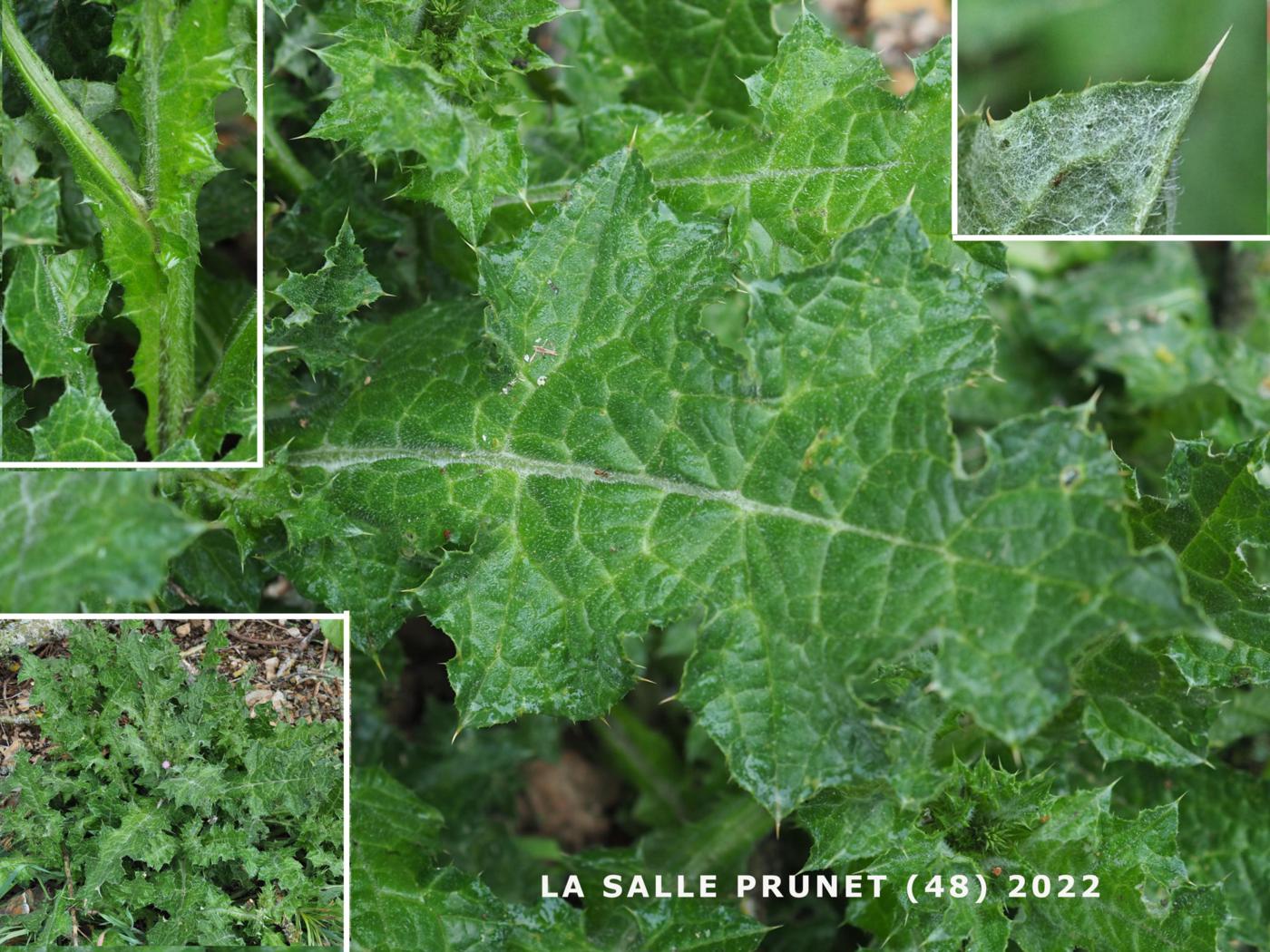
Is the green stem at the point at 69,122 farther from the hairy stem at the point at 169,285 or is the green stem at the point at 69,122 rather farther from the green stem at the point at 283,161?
the green stem at the point at 283,161

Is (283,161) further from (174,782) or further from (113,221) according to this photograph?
(174,782)

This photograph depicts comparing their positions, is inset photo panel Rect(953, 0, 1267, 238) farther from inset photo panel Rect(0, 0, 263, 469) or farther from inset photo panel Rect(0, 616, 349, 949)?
Answer: inset photo panel Rect(0, 616, 349, 949)

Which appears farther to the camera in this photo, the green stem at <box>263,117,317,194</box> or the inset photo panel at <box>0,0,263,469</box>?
the green stem at <box>263,117,317,194</box>

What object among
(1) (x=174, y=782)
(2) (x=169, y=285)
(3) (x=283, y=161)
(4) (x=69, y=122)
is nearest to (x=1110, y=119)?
(3) (x=283, y=161)

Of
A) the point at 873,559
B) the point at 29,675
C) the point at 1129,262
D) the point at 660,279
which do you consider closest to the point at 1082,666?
the point at 873,559

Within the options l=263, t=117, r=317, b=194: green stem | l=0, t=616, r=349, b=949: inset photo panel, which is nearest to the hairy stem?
l=263, t=117, r=317, b=194: green stem


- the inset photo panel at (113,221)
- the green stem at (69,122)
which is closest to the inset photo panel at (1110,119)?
the inset photo panel at (113,221)
